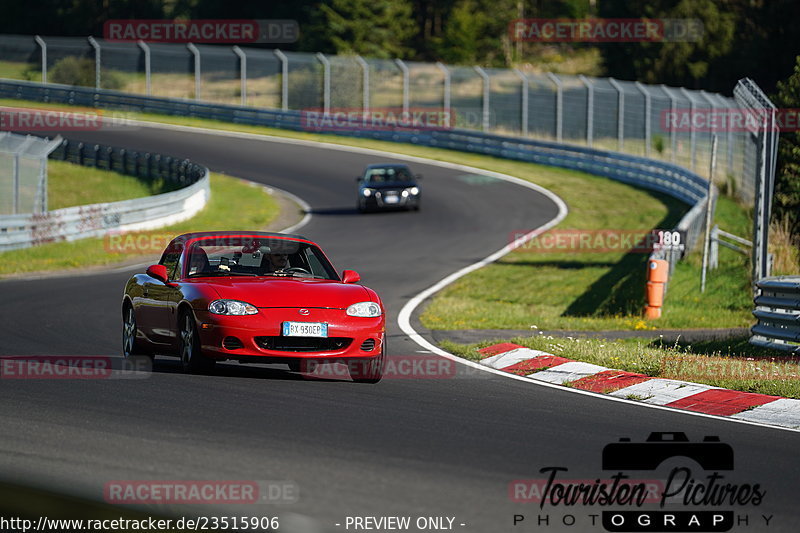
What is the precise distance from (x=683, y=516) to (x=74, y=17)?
91.7m

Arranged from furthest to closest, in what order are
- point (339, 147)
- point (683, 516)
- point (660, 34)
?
point (660, 34) → point (339, 147) → point (683, 516)

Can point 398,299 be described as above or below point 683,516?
below

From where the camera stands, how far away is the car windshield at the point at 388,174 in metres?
35.4

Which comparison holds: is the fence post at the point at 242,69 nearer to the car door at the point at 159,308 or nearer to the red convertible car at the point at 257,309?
the car door at the point at 159,308

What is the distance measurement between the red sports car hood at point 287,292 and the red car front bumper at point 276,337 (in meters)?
0.11

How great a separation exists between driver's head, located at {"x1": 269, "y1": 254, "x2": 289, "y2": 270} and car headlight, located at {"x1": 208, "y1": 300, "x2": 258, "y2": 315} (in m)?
1.20

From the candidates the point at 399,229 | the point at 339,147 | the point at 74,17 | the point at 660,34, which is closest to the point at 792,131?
the point at 399,229

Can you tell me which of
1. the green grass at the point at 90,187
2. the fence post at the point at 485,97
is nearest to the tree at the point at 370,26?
the fence post at the point at 485,97

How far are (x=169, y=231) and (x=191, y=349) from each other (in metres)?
19.2

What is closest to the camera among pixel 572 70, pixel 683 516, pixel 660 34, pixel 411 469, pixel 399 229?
pixel 683 516

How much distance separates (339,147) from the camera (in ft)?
164

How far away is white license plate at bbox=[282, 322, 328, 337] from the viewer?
440 inches

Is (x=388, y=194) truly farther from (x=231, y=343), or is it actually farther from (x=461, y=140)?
(x=231, y=343)

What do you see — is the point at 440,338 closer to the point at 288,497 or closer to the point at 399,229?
the point at 288,497
